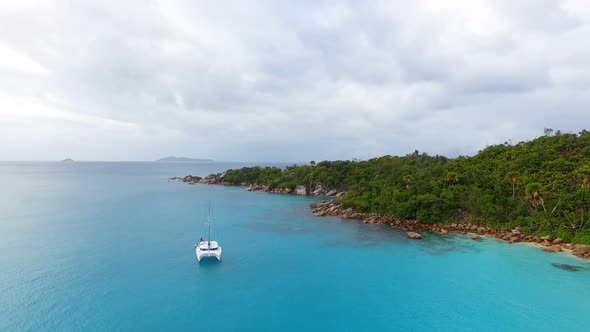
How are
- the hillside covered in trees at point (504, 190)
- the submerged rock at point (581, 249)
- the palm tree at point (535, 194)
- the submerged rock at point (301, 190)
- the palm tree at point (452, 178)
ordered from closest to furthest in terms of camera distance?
the submerged rock at point (581, 249), the hillside covered in trees at point (504, 190), the palm tree at point (535, 194), the palm tree at point (452, 178), the submerged rock at point (301, 190)

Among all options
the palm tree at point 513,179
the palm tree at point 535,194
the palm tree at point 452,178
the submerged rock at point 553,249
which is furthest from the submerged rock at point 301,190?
the submerged rock at point 553,249

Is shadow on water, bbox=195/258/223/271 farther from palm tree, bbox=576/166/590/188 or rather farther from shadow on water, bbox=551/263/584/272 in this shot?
palm tree, bbox=576/166/590/188

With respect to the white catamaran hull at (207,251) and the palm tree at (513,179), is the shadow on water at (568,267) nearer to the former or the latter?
the palm tree at (513,179)

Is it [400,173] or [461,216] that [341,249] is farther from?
[400,173]

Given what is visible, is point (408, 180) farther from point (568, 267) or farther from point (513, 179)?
point (568, 267)

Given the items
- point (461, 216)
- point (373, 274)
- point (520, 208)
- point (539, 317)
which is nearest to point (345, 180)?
point (461, 216)

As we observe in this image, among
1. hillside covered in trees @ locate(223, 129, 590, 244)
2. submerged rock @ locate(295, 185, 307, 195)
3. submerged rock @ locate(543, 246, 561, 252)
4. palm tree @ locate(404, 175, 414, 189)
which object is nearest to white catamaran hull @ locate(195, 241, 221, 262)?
hillside covered in trees @ locate(223, 129, 590, 244)

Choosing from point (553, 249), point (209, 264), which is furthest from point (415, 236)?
point (209, 264)
